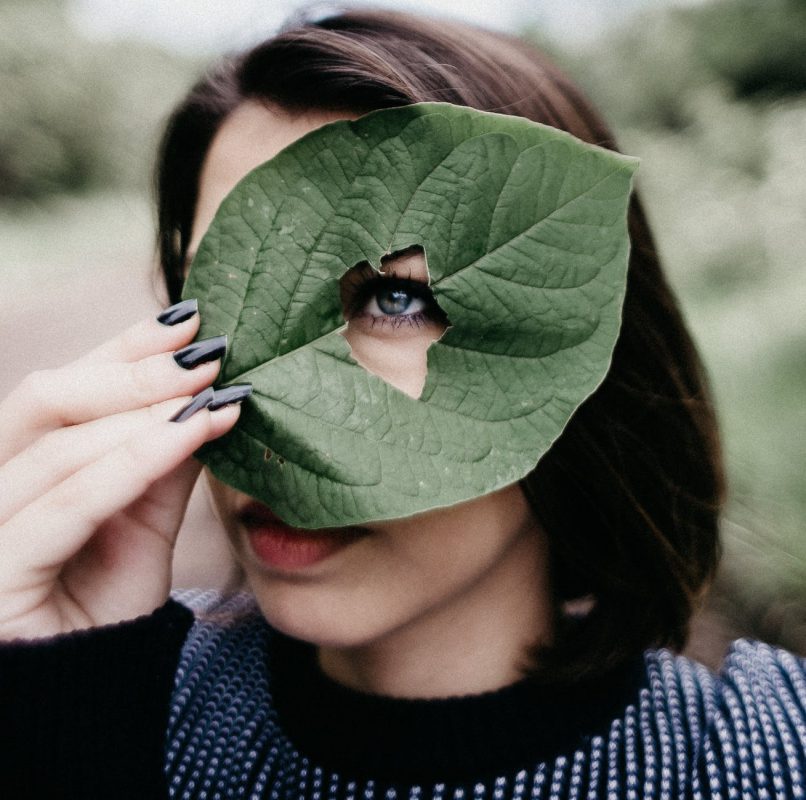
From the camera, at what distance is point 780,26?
518 cm

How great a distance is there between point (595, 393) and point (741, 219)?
3333 mm

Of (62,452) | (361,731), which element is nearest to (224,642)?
(361,731)

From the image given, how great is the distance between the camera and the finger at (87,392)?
2.17 feet

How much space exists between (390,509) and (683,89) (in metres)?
5.64

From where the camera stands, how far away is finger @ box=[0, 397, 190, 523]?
67cm

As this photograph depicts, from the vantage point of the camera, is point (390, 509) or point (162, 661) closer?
point (390, 509)

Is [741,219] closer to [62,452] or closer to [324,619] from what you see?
[324,619]

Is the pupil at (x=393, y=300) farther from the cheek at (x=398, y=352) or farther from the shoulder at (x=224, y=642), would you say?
the shoulder at (x=224, y=642)

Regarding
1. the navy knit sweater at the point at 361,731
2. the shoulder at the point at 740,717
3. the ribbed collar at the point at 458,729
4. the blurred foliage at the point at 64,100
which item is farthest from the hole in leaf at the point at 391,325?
the blurred foliage at the point at 64,100

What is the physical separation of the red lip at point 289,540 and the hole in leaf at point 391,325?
0.61 ft

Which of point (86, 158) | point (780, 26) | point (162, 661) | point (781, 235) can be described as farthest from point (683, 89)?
point (86, 158)

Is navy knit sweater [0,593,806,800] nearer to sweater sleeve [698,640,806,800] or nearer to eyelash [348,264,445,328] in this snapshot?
sweater sleeve [698,640,806,800]

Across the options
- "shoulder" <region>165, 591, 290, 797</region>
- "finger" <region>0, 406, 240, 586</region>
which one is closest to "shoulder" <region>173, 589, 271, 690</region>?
"shoulder" <region>165, 591, 290, 797</region>

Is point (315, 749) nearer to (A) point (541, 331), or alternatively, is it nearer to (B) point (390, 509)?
(B) point (390, 509)
